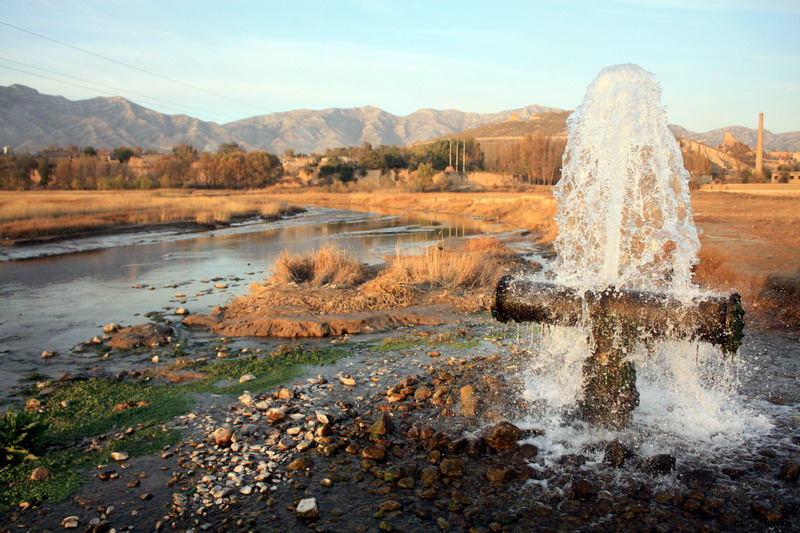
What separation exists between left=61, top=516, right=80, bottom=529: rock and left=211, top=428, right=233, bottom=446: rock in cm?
144

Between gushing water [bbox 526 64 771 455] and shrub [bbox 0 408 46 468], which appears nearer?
shrub [bbox 0 408 46 468]

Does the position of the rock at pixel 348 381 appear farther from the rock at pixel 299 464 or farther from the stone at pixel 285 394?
the rock at pixel 299 464

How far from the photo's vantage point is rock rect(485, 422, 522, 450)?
5.60m

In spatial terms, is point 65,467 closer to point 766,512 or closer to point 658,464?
point 658,464

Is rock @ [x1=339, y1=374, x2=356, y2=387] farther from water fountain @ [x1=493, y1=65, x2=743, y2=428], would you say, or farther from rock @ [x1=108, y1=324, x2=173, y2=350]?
rock @ [x1=108, y1=324, x2=173, y2=350]

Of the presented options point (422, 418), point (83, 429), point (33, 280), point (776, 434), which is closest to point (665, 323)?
point (776, 434)

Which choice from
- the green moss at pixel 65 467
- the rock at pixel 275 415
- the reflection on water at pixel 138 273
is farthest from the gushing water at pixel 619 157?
the reflection on water at pixel 138 273

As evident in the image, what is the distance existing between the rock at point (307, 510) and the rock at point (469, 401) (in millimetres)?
2275

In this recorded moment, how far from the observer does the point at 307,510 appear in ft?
15.1

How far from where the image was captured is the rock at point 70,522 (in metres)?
4.45

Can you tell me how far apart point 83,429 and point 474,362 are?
4.94 meters

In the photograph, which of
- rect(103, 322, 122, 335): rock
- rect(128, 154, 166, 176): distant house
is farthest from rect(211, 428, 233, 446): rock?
rect(128, 154, 166, 176): distant house

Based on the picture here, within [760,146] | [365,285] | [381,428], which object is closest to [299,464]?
[381,428]

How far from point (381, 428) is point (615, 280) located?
2797mm
